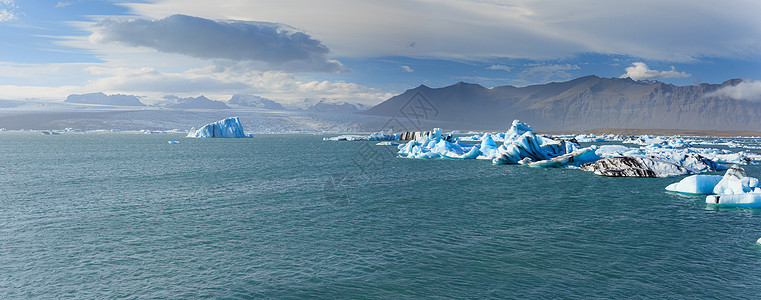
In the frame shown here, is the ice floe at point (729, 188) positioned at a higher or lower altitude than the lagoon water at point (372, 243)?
higher

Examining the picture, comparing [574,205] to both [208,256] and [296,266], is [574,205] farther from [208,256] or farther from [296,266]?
[208,256]

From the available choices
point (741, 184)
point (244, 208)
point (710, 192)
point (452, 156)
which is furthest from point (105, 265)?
point (452, 156)

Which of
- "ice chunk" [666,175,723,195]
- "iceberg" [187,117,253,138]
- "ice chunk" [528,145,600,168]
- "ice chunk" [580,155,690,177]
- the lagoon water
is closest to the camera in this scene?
the lagoon water

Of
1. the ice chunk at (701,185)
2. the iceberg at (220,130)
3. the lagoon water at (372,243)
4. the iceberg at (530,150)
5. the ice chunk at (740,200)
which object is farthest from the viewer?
the iceberg at (220,130)

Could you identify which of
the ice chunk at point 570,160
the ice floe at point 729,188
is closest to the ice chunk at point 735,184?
the ice floe at point 729,188

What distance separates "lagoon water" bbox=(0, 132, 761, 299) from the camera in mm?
11039

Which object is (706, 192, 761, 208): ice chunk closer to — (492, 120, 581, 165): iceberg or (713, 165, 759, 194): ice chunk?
(713, 165, 759, 194): ice chunk

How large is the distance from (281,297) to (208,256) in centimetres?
418

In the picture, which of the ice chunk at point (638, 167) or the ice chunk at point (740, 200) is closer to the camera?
the ice chunk at point (740, 200)

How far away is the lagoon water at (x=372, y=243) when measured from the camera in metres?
11.0

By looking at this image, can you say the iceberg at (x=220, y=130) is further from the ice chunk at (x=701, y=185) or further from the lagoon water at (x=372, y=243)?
the ice chunk at (x=701, y=185)

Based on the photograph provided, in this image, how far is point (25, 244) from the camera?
14.9m

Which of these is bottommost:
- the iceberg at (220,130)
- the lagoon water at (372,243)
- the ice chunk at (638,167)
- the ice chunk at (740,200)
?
the lagoon water at (372,243)

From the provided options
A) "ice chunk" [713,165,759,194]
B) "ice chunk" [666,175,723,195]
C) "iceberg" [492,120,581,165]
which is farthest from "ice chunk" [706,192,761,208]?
"iceberg" [492,120,581,165]
